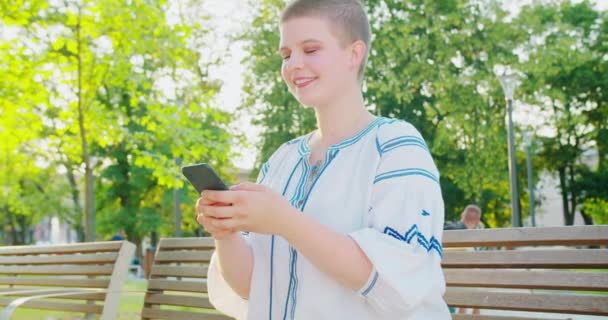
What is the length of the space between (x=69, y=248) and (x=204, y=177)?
3436mm

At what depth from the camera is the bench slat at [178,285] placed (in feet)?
12.5

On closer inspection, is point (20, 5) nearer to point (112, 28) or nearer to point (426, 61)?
point (112, 28)

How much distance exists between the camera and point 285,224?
64.7 inches

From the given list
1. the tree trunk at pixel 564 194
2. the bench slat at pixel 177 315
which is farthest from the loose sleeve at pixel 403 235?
the tree trunk at pixel 564 194

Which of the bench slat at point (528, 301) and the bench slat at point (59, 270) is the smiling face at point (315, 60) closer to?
the bench slat at point (528, 301)

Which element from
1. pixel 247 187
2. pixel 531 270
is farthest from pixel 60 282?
pixel 247 187

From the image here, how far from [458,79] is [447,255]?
20.4 meters

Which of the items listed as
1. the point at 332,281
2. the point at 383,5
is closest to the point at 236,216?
the point at 332,281

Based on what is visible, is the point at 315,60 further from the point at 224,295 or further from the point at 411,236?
the point at 224,295

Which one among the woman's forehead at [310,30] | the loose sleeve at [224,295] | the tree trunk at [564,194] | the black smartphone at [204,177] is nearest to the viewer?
the black smartphone at [204,177]

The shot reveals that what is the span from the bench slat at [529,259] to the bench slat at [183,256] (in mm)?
1344

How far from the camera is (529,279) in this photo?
2725 millimetres

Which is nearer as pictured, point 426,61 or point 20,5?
point 20,5

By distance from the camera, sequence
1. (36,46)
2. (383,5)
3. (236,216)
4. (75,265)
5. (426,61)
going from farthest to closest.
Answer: (383,5) < (426,61) < (36,46) < (75,265) < (236,216)
